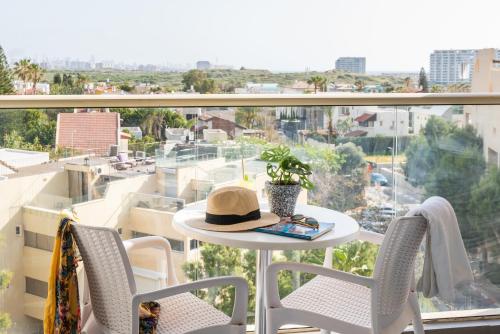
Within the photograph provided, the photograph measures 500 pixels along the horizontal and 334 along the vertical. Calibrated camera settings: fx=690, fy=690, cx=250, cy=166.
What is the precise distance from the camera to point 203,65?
4.15 m

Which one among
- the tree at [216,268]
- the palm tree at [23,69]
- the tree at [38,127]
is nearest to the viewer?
the tree at [38,127]

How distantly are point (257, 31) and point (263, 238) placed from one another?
7.82ft

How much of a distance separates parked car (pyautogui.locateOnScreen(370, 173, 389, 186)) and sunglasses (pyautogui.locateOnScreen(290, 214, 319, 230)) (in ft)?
2.36

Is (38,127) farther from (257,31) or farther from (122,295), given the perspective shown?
(257,31)

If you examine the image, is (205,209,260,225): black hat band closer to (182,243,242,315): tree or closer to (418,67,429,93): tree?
(182,243,242,315): tree

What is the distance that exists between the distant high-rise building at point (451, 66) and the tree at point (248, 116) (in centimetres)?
144

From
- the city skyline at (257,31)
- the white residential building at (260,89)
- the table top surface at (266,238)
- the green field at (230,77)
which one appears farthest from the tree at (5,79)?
the table top surface at (266,238)

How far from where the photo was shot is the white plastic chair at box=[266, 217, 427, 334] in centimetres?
221

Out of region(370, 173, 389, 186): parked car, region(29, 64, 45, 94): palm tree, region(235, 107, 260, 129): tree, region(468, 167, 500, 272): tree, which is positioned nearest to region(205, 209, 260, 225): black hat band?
region(235, 107, 260, 129): tree

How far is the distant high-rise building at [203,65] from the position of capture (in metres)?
4.10

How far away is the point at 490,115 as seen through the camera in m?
3.29

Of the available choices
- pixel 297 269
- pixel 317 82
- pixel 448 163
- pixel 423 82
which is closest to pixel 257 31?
pixel 317 82

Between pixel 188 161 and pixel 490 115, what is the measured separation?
4.77 feet

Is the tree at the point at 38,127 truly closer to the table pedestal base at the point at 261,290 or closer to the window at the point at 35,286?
the window at the point at 35,286
